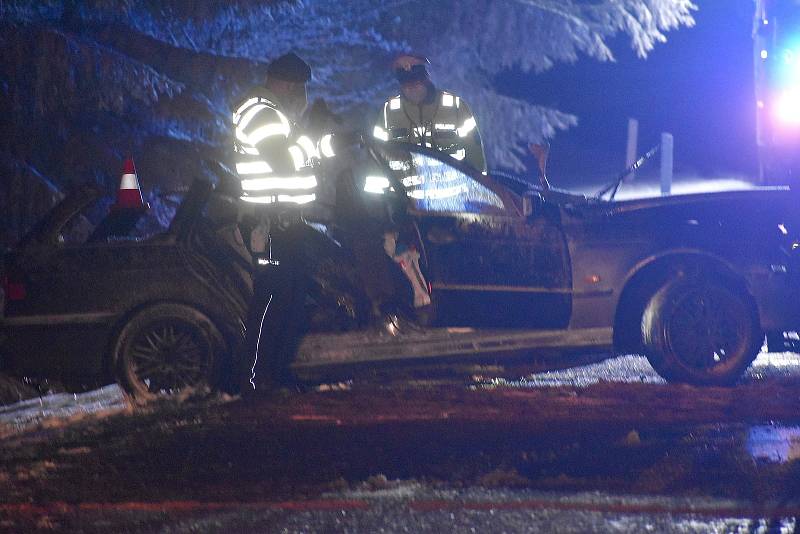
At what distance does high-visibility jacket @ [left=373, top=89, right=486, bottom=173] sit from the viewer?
806 cm

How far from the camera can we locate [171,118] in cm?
1093

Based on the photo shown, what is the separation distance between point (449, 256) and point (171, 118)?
5.77 metres

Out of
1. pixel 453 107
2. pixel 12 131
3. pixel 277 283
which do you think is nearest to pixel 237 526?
pixel 277 283

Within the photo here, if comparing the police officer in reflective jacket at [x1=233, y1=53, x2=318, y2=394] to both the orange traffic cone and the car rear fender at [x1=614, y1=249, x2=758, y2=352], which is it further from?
the car rear fender at [x1=614, y1=249, x2=758, y2=352]

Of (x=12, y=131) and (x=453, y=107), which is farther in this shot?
(x=12, y=131)

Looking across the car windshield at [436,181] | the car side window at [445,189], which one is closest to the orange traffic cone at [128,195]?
the car windshield at [436,181]

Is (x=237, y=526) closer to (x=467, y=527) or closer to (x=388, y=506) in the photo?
(x=388, y=506)

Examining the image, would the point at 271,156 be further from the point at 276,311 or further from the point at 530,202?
the point at 530,202

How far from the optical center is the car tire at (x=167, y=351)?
6.18 m

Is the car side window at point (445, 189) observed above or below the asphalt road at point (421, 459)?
above

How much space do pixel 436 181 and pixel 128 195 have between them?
2.12 meters

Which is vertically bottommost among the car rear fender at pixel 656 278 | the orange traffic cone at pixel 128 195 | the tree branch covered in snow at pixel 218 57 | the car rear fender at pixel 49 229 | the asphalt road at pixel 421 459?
the asphalt road at pixel 421 459

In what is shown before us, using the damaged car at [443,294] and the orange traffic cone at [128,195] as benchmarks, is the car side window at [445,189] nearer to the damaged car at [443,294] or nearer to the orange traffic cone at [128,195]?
the damaged car at [443,294]

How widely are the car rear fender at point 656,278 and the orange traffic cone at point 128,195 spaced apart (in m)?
3.35
